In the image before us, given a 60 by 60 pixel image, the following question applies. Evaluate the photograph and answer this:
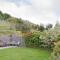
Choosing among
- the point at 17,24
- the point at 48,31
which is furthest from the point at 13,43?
the point at 48,31

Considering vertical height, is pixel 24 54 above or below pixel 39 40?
below

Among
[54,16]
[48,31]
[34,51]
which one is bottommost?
[34,51]

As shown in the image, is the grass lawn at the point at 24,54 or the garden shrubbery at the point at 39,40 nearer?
the grass lawn at the point at 24,54

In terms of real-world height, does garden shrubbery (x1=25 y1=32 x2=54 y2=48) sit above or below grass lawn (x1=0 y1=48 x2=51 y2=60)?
above

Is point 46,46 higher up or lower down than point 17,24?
lower down

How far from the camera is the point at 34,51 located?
6.88 meters

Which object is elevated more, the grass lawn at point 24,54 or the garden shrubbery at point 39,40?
the garden shrubbery at point 39,40

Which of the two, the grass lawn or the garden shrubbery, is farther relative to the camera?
the garden shrubbery

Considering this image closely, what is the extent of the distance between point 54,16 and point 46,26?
0.67 meters

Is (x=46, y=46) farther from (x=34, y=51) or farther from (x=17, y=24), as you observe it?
(x=17, y=24)

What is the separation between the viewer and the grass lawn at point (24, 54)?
6.25 metres

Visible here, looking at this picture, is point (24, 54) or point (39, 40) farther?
point (39, 40)

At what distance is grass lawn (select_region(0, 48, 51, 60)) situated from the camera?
6250 mm

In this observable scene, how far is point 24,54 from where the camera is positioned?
21.4ft
